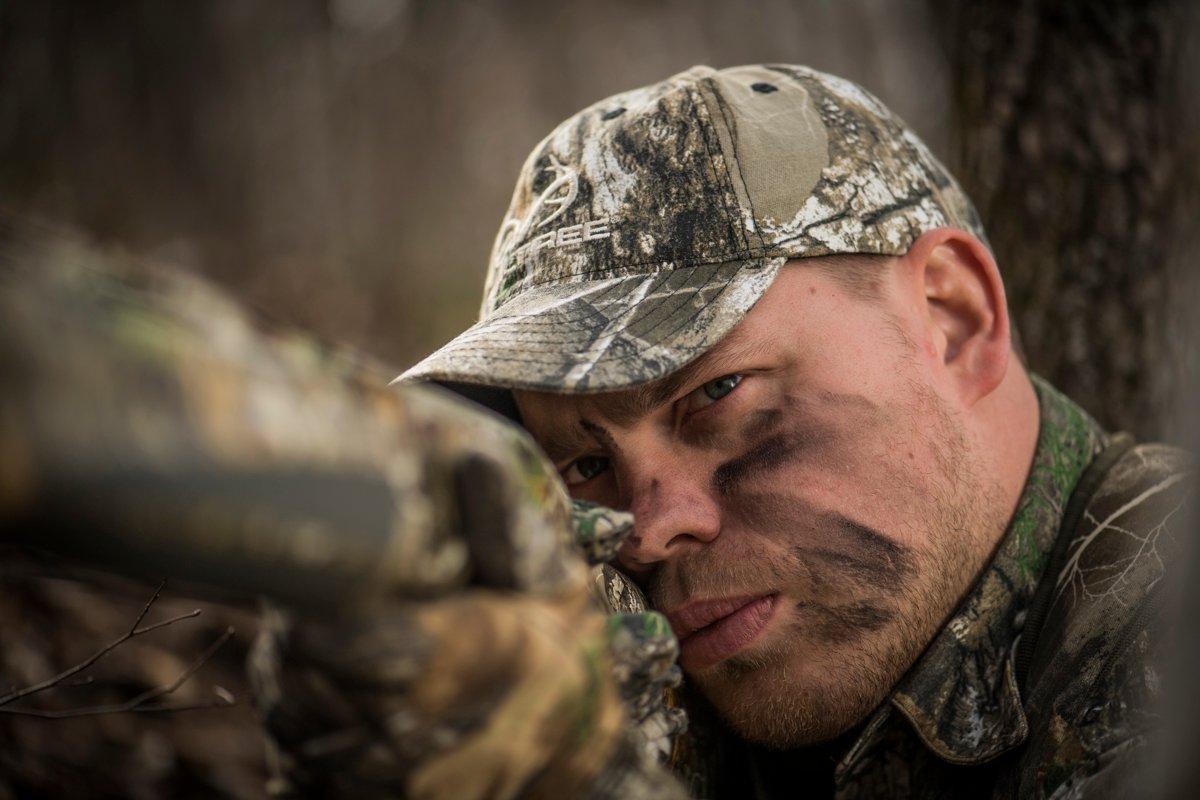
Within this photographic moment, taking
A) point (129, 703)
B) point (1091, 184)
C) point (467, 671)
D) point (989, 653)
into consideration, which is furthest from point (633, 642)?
point (1091, 184)

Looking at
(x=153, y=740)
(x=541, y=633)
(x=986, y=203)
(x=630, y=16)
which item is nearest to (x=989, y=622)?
(x=541, y=633)

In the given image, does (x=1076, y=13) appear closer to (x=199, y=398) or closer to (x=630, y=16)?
(x=199, y=398)

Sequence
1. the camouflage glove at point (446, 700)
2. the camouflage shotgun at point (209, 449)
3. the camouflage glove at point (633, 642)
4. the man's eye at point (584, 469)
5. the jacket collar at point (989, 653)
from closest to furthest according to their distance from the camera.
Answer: the camouflage shotgun at point (209, 449) → the camouflage glove at point (446, 700) → the camouflage glove at point (633, 642) → the jacket collar at point (989, 653) → the man's eye at point (584, 469)

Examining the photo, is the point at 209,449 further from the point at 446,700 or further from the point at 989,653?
the point at 989,653

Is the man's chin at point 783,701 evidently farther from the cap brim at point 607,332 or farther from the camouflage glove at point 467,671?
the camouflage glove at point 467,671

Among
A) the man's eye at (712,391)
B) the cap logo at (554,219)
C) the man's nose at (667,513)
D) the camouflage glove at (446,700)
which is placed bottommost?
the man's nose at (667,513)

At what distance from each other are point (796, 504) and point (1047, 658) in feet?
1.76

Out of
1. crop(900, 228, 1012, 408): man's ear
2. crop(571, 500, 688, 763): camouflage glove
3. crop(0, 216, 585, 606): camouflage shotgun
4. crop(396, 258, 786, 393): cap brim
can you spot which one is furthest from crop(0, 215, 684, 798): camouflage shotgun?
crop(900, 228, 1012, 408): man's ear

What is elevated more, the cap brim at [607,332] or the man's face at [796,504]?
the cap brim at [607,332]

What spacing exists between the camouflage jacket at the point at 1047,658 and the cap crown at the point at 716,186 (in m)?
0.64

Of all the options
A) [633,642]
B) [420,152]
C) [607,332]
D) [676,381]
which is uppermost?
[607,332]

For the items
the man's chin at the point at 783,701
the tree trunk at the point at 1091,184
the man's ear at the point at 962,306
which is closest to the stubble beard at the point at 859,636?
the man's chin at the point at 783,701

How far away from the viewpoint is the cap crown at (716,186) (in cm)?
188

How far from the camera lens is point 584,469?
6.54 feet
